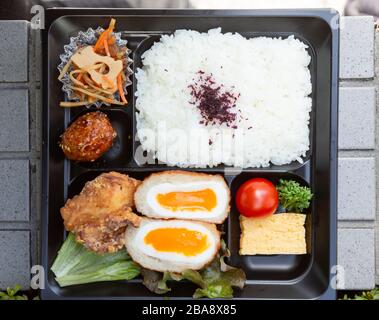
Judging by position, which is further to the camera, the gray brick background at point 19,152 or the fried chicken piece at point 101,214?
the gray brick background at point 19,152

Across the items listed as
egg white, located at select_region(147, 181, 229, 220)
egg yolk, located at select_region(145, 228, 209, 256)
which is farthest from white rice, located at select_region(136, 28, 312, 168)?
egg yolk, located at select_region(145, 228, 209, 256)

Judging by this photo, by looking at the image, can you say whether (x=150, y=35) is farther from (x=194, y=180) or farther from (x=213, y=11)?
(x=194, y=180)

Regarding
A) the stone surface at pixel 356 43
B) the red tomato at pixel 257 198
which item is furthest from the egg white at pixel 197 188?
the stone surface at pixel 356 43

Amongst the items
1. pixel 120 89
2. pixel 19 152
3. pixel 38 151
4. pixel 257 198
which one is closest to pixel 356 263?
pixel 257 198

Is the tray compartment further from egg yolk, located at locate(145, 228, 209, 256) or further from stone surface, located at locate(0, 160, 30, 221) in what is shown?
stone surface, located at locate(0, 160, 30, 221)

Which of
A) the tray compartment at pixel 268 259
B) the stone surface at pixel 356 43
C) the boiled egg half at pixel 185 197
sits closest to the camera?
the boiled egg half at pixel 185 197

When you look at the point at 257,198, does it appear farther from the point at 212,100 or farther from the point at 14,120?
the point at 14,120

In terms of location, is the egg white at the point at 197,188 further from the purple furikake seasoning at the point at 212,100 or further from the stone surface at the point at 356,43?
the stone surface at the point at 356,43
